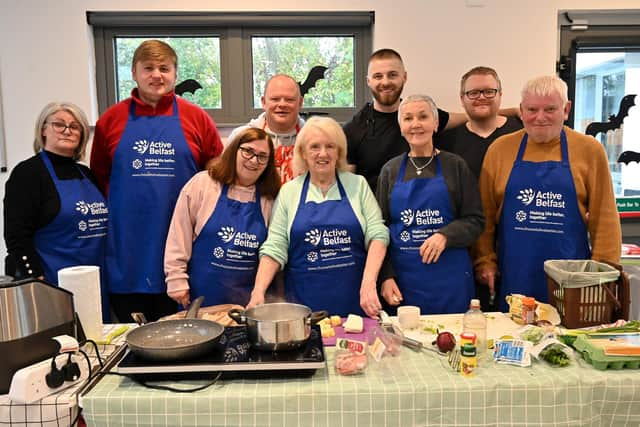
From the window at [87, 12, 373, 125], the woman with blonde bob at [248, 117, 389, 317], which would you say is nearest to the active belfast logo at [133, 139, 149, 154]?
the woman with blonde bob at [248, 117, 389, 317]

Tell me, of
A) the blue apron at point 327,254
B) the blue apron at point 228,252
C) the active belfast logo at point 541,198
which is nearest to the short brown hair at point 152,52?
the blue apron at point 228,252

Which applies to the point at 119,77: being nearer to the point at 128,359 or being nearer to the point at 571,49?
the point at 128,359

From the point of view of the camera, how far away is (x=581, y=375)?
1.34m

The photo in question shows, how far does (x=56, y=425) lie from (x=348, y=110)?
2.59 metres

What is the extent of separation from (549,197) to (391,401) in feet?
3.89

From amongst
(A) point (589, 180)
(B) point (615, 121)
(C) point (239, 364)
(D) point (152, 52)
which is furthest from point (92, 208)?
(B) point (615, 121)

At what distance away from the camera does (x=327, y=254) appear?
2.02m

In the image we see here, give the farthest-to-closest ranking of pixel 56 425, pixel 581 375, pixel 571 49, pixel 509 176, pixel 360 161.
Answer: pixel 571 49 → pixel 360 161 → pixel 509 176 → pixel 581 375 → pixel 56 425

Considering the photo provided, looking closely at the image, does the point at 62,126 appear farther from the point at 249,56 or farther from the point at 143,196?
the point at 249,56

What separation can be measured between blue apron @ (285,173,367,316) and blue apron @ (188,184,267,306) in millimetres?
177

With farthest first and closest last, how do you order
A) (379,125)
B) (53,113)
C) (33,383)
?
1. (379,125)
2. (53,113)
3. (33,383)

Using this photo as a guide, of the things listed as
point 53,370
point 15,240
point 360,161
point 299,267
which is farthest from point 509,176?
point 15,240

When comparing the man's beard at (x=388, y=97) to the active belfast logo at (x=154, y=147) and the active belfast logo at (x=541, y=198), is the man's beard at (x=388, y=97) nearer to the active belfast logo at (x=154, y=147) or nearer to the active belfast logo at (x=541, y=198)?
the active belfast logo at (x=541, y=198)

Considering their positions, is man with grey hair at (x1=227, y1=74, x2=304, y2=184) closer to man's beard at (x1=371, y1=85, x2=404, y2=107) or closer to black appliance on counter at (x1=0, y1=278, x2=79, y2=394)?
man's beard at (x1=371, y1=85, x2=404, y2=107)
